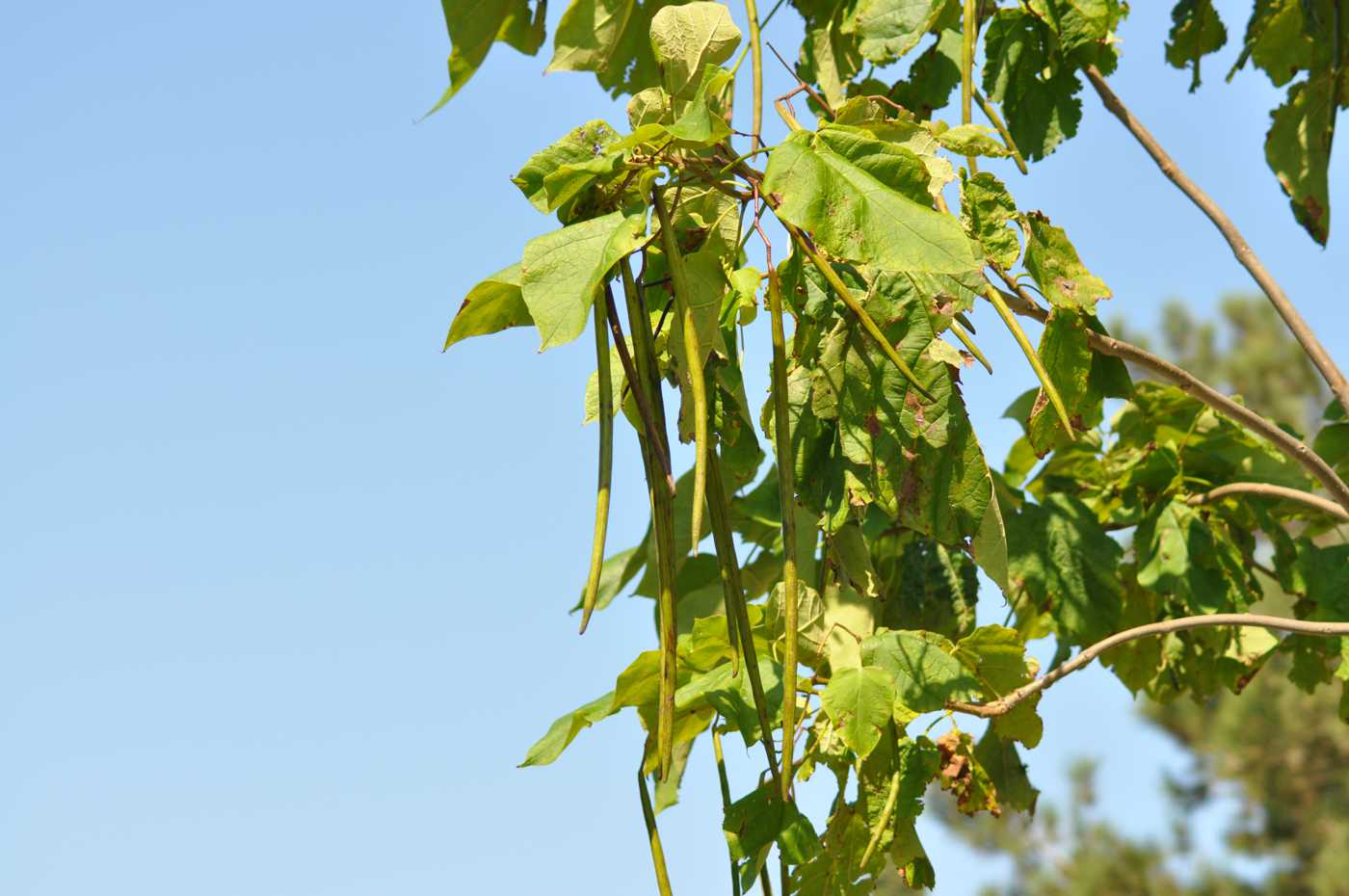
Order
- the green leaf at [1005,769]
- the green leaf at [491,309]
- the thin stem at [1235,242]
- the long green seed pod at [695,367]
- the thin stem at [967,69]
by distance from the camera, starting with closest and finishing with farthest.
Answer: the long green seed pod at [695,367]
the green leaf at [491,309]
the thin stem at [967,69]
the thin stem at [1235,242]
the green leaf at [1005,769]

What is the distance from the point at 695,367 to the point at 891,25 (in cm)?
64

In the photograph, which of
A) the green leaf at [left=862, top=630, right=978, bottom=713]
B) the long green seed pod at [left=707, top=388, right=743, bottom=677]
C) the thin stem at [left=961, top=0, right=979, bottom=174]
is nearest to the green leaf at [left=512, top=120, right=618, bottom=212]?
the long green seed pod at [left=707, top=388, right=743, bottom=677]

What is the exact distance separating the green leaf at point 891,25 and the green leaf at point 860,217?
1.71 ft

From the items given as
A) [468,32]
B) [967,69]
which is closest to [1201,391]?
[967,69]

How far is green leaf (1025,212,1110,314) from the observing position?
0.91 metres

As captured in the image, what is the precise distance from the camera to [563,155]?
28.4 inches

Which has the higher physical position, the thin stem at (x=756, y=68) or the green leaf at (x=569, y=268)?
the thin stem at (x=756, y=68)

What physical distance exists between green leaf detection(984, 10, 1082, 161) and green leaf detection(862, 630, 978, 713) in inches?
19.8

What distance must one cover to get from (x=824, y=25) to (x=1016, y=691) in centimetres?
70

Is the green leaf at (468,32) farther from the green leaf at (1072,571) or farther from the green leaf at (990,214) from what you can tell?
the green leaf at (1072,571)

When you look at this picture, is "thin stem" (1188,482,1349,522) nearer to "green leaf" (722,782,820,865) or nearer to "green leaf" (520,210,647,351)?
"green leaf" (722,782,820,865)

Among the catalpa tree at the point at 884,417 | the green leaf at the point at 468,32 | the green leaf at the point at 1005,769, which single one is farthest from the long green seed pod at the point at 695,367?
the green leaf at the point at 1005,769

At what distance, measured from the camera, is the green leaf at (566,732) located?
891mm

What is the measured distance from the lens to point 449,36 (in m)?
1.14
